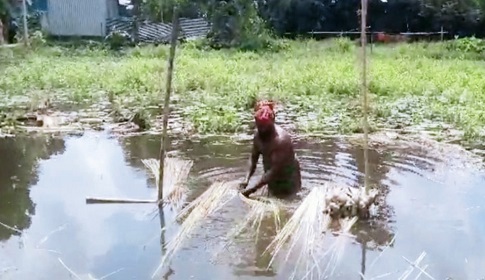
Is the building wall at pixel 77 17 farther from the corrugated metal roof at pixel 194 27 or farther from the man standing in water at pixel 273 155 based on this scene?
the man standing in water at pixel 273 155

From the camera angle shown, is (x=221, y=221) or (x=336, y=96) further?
(x=336, y=96)

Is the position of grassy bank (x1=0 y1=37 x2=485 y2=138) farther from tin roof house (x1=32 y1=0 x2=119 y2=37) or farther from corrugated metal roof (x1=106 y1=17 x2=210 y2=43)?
tin roof house (x1=32 y1=0 x2=119 y2=37)

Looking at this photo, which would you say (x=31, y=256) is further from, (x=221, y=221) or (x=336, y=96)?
(x=336, y=96)

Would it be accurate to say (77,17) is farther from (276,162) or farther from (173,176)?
(276,162)

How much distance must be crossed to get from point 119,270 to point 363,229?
1.77m

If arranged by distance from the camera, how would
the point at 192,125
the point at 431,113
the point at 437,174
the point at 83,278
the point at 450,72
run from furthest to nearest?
the point at 450,72 → the point at 431,113 → the point at 192,125 → the point at 437,174 → the point at 83,278

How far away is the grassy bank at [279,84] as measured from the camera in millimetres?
9641

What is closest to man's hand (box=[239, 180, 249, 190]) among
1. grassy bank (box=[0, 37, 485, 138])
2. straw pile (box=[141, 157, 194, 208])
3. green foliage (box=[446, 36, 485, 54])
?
straw pile (box=[141, 157, 194, 208])

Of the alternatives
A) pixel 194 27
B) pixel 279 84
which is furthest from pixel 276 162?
pixel 194 27

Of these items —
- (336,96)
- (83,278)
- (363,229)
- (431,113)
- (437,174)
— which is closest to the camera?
(83,278)

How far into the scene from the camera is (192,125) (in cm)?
913

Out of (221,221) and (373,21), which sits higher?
(373,21)

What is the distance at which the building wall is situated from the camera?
2443 centimetres

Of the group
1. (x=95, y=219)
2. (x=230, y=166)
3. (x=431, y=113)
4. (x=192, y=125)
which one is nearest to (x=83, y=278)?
(x=95, y=219)
